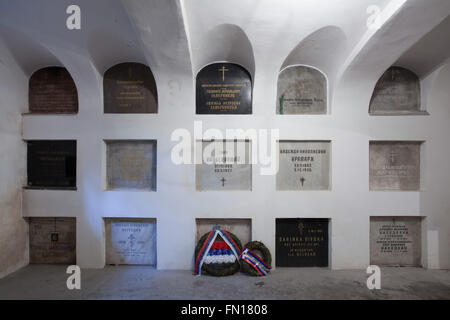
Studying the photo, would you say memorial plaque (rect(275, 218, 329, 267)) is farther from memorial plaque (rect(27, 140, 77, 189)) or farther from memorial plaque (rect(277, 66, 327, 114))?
memorial plaque (rect(27, 140, 77, 189))

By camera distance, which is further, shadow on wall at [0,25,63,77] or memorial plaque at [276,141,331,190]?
memorial plaque at [276,141,331,190]

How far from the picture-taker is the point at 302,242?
4848mm

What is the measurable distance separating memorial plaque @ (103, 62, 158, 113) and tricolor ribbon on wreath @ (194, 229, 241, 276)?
3.13 metres

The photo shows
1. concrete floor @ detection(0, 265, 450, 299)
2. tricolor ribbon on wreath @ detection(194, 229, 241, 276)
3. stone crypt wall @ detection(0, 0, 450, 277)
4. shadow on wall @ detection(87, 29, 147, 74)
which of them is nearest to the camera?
concrete floor @ detection(0, 265, 450, 299)

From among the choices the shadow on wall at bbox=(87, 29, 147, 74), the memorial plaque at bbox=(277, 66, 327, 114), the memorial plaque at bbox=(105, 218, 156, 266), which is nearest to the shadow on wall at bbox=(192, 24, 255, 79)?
the memorial plaque at bbox=(277, 66, 327, 114)

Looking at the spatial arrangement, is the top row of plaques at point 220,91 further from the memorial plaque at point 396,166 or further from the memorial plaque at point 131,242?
the memorial plaque at point 131,242

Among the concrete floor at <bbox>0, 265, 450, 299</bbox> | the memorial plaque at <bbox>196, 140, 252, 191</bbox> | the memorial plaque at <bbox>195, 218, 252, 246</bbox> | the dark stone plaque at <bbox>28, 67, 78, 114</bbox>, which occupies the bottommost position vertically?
the concrete floor at <bbox>0, 265, 450, 299</bbox>

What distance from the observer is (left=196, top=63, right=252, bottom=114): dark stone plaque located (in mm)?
4918

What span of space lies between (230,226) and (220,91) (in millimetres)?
3100

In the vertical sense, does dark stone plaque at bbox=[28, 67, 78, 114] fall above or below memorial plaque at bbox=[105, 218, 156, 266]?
above

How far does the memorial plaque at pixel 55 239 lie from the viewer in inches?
193

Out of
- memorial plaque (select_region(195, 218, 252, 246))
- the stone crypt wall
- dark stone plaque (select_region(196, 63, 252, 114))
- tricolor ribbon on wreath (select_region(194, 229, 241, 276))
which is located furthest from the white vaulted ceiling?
tricolor ribbon on wreath (select_region(194, 229, 241, 276))

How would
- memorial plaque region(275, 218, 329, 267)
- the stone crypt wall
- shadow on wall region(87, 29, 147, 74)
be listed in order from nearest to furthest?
1. shadow on wall region(87, 29, 147, 74)
2. the stone crypt wall
3. memorial plaque region(275, 218, 329, 267)

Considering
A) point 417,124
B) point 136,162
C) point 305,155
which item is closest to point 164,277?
point 136,162
